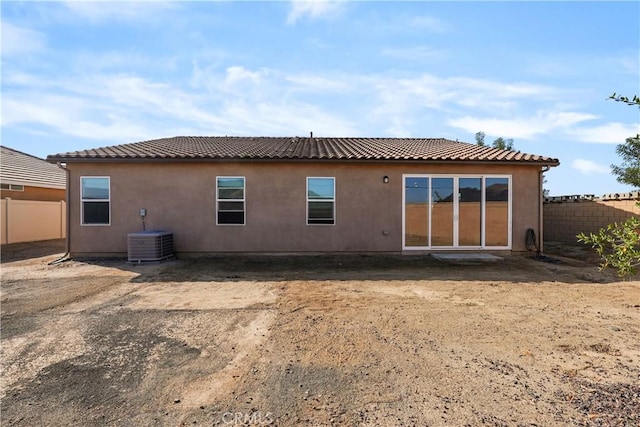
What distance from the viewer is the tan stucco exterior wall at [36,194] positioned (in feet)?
49.7

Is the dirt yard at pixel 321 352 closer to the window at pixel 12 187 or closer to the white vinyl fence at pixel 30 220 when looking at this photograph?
the white vinyl fence at pixel 30 220

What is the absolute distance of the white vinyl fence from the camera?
13.9 metres

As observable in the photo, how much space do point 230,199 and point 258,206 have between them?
0.83 metres

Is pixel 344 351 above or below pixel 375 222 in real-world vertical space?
below

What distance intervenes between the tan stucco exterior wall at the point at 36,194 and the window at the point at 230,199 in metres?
11.2

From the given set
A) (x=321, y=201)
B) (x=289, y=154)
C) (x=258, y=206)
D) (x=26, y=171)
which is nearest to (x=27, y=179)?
(x=26, y=171)

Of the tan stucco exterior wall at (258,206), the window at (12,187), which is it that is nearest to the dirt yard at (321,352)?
the tan stucco exterior wall at (258,206)

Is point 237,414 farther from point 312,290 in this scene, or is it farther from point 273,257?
point 273,257

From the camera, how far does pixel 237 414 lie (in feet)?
8.64

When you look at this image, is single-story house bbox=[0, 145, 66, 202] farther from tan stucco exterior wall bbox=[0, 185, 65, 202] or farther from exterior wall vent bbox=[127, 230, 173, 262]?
exterior wall vent bbox=[127, 230, 173, 262]

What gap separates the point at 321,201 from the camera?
10.2 meters

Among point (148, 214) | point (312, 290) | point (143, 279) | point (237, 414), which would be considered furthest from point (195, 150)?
point (237, 414)

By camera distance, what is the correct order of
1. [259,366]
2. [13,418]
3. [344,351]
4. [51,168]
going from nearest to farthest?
[13,418] → [259,366] → [344,351] → [51,168]

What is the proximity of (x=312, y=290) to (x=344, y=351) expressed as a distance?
8.86 ft
